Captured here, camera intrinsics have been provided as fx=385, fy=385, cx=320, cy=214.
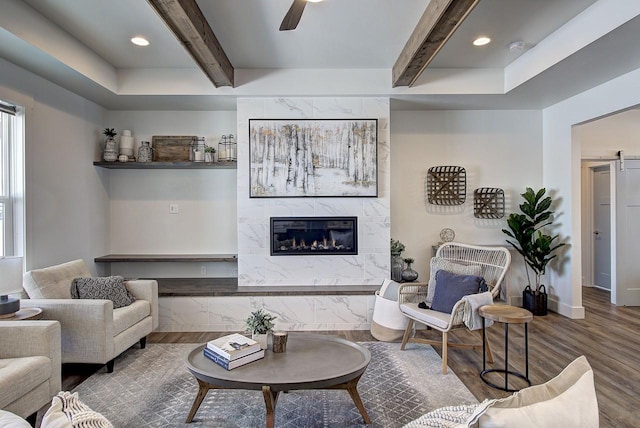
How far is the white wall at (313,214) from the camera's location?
4.39 m

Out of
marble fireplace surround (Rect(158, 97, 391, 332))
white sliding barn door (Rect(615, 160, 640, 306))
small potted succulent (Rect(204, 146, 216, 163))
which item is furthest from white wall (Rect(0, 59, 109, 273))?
white sliding barn door (Rect(615, 160, 640, 306))

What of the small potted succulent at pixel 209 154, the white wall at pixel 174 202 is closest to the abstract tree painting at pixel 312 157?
the small potted succulent at pixel 209 154

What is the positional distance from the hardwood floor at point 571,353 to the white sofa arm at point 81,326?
223 mm

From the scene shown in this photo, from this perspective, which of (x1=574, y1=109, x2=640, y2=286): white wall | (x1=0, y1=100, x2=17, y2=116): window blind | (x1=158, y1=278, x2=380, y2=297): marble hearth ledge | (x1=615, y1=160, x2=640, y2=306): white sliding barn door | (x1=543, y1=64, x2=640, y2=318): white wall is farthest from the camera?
(x1=574, y1=109, x2=640, y2=286): white wall

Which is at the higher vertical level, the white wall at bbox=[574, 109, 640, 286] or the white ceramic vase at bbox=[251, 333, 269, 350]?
the white wall at bbox=[574, 109, 640, 286]

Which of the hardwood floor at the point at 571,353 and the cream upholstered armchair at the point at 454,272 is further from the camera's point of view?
the cream upholstered armchair at the point at 454,272

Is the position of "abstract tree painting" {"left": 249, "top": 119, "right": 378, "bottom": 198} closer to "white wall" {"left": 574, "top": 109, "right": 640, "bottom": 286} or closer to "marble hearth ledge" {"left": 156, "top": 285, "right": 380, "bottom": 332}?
"marble hearth ledge" {"left": 156, "top": 285, "right": 380, "bottom": 332}

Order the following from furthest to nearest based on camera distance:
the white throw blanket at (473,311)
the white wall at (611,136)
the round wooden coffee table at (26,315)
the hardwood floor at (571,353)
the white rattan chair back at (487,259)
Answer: the white wall at (611,136)
the white rattan chair back at (487,259)
the white throw blanket at (473,311)
the hardwood floor at (571,353)
the round wooden coffee table at (26,315)

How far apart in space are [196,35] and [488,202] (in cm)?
382

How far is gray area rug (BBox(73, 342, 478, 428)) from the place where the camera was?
233cm

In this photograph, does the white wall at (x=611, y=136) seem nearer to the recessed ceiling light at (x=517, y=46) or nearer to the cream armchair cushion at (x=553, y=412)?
the recessed ceiling light at (x=517, y=46)

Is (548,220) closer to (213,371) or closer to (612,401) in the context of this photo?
(612,401)

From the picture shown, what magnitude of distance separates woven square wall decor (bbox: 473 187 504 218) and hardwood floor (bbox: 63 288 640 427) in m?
1.37

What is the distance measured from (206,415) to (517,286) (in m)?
4.22
